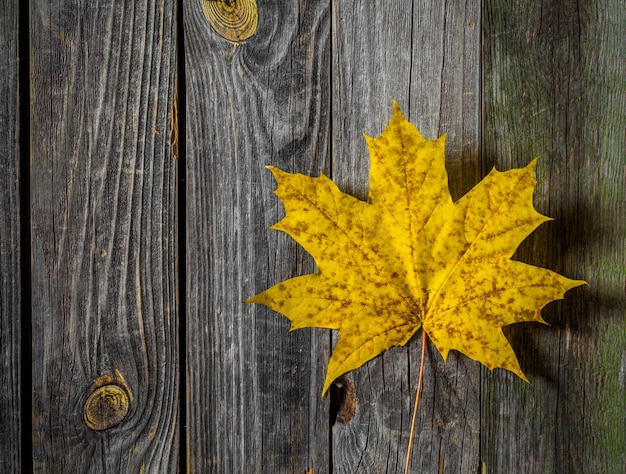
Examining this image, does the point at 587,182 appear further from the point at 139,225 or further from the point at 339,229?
the point at 139,225

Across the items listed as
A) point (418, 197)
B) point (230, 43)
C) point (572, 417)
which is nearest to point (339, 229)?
point (418, 197)

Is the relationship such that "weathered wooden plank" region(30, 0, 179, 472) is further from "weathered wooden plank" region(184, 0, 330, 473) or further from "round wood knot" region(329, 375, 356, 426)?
"round wood knot" region(329, 375, 356, 426)

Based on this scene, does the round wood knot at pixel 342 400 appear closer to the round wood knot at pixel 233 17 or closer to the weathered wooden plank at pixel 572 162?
the weathered wooden plank at pixel 572 162

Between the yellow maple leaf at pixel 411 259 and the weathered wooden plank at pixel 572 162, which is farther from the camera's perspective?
the weathered wooden plank at pixel 572 162

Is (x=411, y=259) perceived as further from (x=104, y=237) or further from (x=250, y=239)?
(x=104, y=237)

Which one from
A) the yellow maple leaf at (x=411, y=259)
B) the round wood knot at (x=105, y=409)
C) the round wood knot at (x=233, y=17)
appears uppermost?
the round wood knot at (x=233, y=17)

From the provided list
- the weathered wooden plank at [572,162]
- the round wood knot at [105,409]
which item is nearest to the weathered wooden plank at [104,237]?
the round wood knot at [105,409]

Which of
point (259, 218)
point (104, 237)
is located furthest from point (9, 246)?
point (259, 218)
